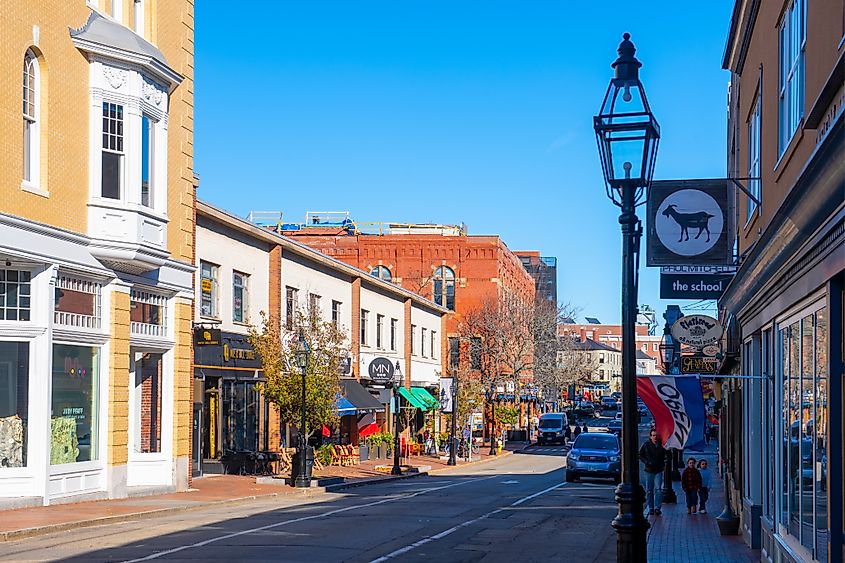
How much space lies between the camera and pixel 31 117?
21.7 m

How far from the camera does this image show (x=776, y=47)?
13.3 m

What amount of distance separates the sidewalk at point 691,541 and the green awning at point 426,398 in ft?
100.0

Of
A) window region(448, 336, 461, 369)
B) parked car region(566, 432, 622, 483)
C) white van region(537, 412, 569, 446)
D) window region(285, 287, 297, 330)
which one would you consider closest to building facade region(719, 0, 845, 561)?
parked car region(566, 432, 622, 483)

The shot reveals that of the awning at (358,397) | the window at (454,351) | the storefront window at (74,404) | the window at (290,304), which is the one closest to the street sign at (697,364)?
the storefront window at (74,404)

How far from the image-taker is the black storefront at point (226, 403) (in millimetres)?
32375

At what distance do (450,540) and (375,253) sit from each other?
61.4 meters

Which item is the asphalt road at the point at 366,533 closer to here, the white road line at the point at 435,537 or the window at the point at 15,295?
the white road line at the point at 435,537

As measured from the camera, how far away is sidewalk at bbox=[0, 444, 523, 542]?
1820 centimetres

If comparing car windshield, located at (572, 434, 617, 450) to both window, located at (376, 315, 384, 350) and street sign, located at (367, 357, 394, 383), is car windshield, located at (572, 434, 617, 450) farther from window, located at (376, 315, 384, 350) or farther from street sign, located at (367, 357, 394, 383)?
window, located at (376, 315, 384, 350)

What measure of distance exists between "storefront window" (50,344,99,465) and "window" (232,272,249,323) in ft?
37.8

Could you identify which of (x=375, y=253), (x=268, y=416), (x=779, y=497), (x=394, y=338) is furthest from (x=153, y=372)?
(x=375, y=253)

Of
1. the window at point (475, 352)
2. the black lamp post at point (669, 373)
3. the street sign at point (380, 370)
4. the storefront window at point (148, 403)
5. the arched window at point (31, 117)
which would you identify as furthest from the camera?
the window at point (475, 352)

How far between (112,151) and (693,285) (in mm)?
13062

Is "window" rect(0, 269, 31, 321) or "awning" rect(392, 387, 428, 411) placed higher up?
"window" rect(0, 269, 31, 321)
